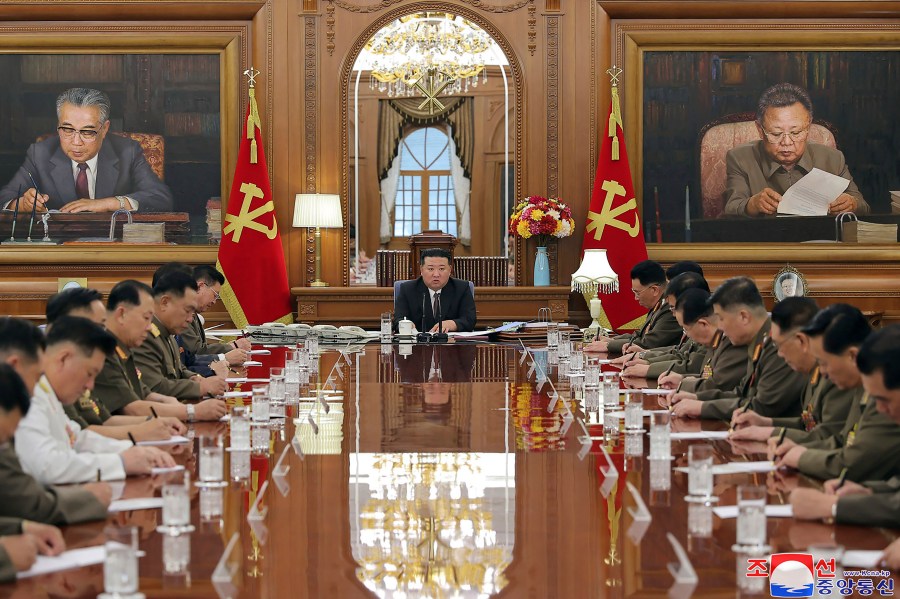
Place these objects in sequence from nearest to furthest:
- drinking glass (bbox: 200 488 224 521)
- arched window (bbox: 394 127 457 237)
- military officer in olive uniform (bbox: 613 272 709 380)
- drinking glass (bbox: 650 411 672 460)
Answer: drinking glass (bbox: 200 488 224 521) → drinking glass (bbox: 650 411 672 460) → military officer in olive uniform (bbox: 613 272 709 380) → arched window (bbox: 394 127 457 237)

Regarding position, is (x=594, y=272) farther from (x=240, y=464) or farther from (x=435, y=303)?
(x=240, y=464)

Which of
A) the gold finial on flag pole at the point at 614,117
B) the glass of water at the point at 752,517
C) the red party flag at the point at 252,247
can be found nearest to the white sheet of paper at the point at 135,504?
the glass of water at the point at 752,517

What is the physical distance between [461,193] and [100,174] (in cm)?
391

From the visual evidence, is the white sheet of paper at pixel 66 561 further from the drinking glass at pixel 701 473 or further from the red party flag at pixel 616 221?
the red party flag at pixel 616 221

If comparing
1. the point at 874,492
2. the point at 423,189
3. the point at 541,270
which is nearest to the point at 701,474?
the point at 874,492

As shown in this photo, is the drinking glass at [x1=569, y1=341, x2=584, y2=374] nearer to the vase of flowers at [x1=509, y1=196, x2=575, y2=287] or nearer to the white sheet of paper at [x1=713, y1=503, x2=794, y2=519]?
the white sheet of paper at [x1=713, y1=503, x2=794, y2=519]

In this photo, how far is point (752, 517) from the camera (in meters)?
2.57

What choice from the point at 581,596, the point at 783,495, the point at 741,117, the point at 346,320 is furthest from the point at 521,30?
the point at 581,596

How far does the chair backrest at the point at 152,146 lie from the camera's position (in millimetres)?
10578

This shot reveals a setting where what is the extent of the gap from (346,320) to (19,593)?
7.70m

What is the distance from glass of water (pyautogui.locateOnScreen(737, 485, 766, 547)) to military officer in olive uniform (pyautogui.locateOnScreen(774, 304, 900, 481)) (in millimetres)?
845

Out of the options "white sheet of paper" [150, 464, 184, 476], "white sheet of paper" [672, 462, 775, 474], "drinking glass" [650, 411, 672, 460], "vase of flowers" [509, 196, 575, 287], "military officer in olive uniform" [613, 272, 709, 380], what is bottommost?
"white sheet of paper" [672, 462, 775, 474]

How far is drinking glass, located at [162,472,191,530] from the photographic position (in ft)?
8.87

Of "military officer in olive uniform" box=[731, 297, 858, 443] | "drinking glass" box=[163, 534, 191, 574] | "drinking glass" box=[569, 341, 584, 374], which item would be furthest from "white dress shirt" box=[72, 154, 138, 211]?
"drinking glass" box=[163, 534, 191, 574]
